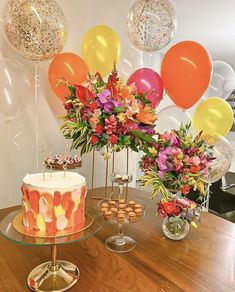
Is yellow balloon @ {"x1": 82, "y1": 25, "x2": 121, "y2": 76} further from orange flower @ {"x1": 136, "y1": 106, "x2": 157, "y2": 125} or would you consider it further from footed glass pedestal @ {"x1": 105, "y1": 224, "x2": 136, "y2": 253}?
footed glass pedestal @ {"x1": 105, "y1": 224, "x2": 136, "y2": 253}

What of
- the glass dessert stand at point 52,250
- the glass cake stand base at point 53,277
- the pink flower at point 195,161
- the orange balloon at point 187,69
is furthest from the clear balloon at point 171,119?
the glass cake stand base at point 53,277

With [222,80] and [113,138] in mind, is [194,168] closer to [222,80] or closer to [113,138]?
[113,138]

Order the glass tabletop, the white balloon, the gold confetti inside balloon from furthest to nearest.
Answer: the white balloon, the gold confetti inside balloon, the glass tabletop

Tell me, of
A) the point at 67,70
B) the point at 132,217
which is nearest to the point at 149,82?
the point at 67,70

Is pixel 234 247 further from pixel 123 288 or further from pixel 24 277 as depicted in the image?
pixel 24 277

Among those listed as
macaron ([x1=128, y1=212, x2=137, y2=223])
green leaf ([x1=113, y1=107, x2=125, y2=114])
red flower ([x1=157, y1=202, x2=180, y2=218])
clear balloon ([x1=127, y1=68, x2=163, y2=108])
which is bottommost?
macaron ([x1=128, y1=212, x2=137, y2=223])

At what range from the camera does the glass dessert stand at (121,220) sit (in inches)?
40.7

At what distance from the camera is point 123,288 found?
31.7 inches

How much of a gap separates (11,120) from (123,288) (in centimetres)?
121

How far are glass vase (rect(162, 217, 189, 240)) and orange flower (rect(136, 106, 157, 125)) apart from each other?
426 millimetres

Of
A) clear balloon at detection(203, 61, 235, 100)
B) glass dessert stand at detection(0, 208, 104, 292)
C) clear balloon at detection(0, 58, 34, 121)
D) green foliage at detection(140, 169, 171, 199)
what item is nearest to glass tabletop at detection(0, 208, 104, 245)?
glass dessert stand at detection(0, 208, 104, 292)

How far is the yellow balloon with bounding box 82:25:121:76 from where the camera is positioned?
64.1 inches

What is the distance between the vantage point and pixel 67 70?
1.53 meters

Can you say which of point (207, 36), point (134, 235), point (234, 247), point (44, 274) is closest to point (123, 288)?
point (44, 274)
